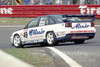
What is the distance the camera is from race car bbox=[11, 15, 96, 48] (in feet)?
49.0

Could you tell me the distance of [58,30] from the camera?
15.0 meters

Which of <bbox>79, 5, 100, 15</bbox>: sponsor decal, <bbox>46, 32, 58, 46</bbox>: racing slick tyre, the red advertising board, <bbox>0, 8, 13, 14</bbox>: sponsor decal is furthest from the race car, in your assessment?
<bbox>0, 8, 13, 14</bbox>: sponsor decal

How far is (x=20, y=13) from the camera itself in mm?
32375

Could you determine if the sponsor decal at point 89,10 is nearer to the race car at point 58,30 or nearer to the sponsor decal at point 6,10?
the sponsor decal at point 6,10

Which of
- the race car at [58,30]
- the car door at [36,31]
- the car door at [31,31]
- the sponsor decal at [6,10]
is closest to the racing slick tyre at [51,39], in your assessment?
the race car at [58,30]

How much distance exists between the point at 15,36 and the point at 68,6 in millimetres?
14760

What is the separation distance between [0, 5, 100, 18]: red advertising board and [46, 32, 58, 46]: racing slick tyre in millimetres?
15839

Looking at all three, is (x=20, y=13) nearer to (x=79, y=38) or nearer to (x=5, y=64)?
(x=79, y=38)

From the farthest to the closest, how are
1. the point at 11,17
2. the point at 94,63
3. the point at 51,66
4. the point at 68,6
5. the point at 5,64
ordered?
1. the point at 11,17
2. the point at 68,6
3. the point at 94,63
4. the point at 51,66
5. the point at 5,64

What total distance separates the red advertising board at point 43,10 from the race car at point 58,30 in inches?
582

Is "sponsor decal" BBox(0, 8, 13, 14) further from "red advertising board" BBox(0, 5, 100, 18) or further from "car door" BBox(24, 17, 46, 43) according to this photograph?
"car door" BBox(24, 17, 46, 43)

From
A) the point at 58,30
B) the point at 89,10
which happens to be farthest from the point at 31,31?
the point at 89,10

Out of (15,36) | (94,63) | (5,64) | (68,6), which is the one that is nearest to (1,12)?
(68,6)

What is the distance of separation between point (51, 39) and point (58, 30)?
0.48 meters
